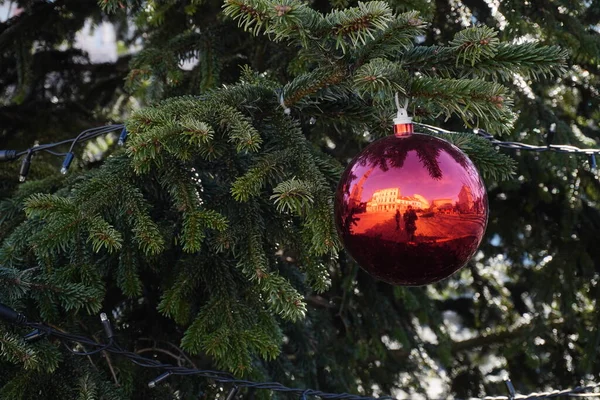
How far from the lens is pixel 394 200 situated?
1204 millimetres

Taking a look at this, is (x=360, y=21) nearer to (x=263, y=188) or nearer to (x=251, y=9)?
(x=251, y=9)

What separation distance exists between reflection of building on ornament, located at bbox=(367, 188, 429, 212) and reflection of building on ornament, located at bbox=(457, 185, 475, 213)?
0.07 metres

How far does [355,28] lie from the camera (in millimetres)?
1168

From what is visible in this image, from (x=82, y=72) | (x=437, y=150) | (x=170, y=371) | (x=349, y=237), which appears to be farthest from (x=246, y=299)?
(x=82, y=72)

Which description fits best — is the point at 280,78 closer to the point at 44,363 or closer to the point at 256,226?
the point at 256,226

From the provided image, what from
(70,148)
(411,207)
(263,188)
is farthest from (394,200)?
(70,148)

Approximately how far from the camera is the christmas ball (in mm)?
1206

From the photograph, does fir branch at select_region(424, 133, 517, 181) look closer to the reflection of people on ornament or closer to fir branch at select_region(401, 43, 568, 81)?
fir branch at select_region(401, 43, 568, 81)

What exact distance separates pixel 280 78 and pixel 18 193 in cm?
89

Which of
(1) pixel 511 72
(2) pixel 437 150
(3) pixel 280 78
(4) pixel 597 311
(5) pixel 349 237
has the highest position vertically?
(3) pixel 280 78

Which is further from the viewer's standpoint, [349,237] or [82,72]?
[82,72]

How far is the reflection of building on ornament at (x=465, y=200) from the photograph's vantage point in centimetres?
123

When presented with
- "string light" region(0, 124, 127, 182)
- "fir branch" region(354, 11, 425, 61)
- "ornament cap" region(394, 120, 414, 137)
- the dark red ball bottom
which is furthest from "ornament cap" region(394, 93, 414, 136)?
"string light" region(0, 124, 127, 182)

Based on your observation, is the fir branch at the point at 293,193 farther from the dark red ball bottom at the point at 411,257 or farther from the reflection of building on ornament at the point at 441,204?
the reflection of building on ornament at the point at 441,204
